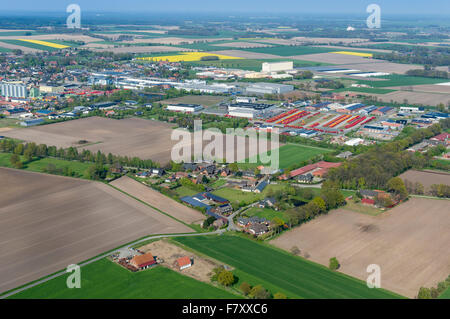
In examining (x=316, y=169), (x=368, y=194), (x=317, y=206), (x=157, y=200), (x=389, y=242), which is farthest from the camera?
(x=316, y=169)

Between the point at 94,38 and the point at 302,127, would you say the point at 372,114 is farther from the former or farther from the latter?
the point at 94,38

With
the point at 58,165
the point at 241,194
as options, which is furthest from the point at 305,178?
the point at 58,165

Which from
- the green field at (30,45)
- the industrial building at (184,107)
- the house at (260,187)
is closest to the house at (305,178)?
the house at (260,187)

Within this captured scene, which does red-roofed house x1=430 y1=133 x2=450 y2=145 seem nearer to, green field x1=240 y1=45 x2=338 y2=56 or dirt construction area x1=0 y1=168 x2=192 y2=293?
dirt construction area x1=0 y1=168 x2=192 y2=293

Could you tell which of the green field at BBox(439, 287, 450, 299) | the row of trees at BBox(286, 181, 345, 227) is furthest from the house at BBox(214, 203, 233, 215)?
the green field at BBox(439, 287, 450, 299)

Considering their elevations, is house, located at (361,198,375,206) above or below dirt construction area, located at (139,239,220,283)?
above

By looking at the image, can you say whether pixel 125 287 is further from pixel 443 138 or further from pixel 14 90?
pixel 14 90

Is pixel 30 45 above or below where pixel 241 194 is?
above
